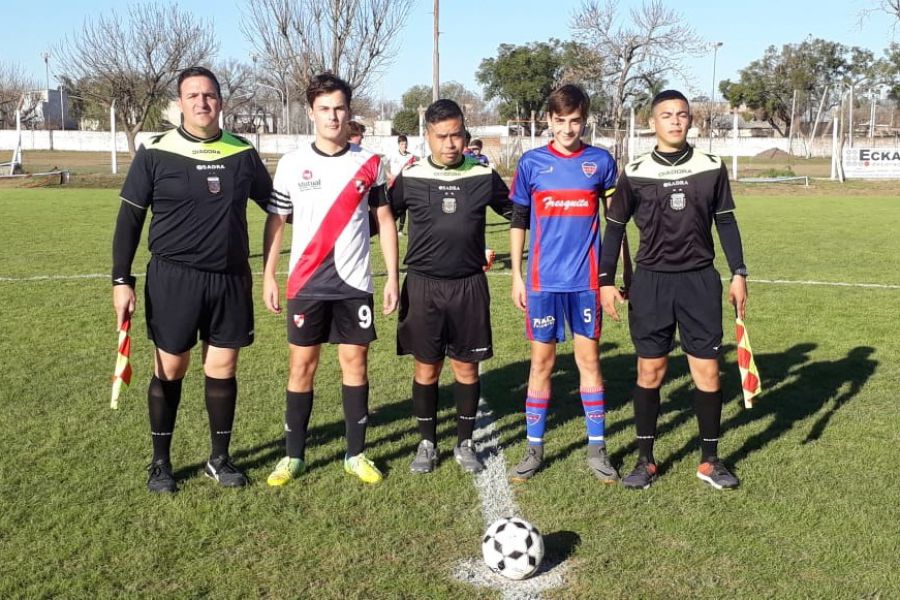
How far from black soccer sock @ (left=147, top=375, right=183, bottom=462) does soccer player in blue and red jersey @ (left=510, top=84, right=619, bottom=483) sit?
1817mm

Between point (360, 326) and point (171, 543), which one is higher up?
point (360, 326)

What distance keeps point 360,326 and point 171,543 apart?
4.52 feet

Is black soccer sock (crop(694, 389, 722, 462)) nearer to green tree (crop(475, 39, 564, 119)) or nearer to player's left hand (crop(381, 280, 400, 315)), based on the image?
player's left hand (crop(381, 280, 400, 315))

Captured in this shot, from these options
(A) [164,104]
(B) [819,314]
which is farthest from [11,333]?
(A) [164,104]

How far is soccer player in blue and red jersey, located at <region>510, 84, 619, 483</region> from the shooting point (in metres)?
4.37

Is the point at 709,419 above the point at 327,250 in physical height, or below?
below

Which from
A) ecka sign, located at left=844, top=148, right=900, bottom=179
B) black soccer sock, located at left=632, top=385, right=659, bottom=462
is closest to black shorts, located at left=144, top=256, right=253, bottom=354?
black soccer sock, located at left=632, top=385, right=659, bottom=462

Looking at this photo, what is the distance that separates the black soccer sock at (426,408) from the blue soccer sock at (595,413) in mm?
838

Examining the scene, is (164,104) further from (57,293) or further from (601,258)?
(601,258)

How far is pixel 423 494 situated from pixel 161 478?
1.33 meters

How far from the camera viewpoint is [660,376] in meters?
4.46

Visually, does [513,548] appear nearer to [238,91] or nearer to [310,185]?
[310,185]

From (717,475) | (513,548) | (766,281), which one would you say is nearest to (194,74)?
(513,548)

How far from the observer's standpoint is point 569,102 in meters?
4.27
